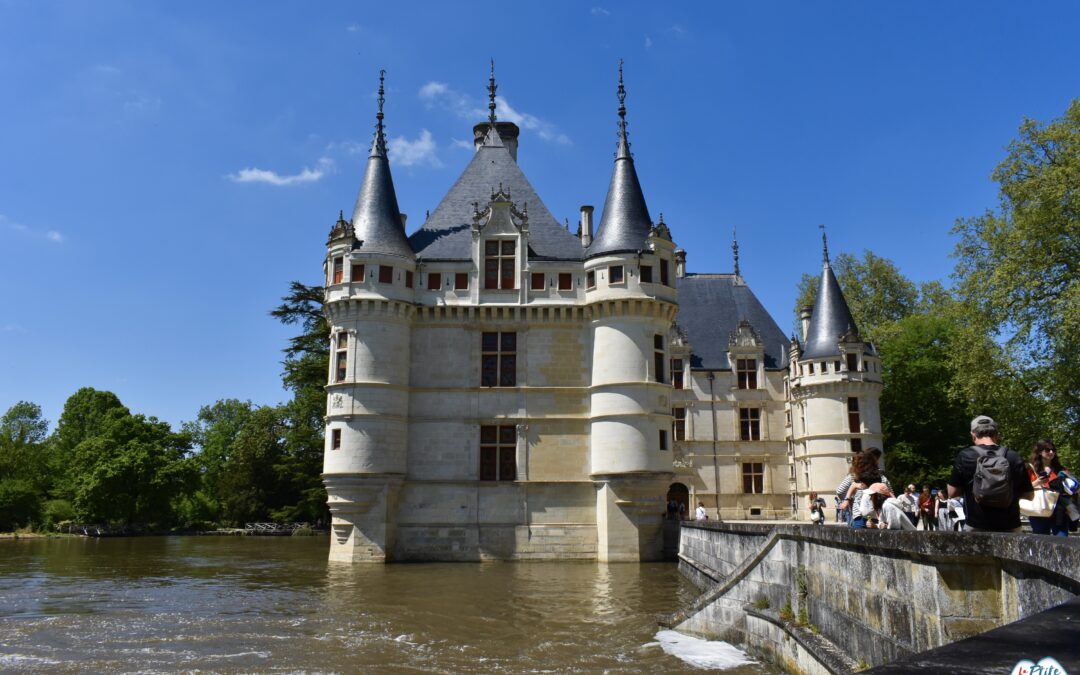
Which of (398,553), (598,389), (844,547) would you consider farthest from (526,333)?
(844,547)

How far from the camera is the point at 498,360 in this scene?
23531 mm

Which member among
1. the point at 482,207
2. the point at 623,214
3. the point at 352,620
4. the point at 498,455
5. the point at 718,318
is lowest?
the point at 352,620

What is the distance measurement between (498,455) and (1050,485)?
1688 centimetres

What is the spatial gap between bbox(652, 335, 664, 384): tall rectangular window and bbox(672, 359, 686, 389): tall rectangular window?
9.92 metres

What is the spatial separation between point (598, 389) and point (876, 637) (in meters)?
16.6

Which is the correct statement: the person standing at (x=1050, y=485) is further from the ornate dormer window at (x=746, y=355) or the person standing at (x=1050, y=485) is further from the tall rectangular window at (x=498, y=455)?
the ornate dormer window at (x=746, y=355)

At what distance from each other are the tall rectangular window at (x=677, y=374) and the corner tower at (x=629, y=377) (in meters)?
9.81

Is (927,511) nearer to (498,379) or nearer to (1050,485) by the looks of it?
(1050,485)

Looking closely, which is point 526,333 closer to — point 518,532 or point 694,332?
point 518,532

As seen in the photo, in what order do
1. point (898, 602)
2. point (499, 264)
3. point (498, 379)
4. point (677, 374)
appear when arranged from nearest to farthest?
1. point (898, 602)
2. point (498, 379)
3. point (499, 264)
4. point (677, 374)

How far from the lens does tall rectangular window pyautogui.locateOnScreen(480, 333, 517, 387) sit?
23484 mm

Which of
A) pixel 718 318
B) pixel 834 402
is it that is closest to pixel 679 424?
pixel 718 318

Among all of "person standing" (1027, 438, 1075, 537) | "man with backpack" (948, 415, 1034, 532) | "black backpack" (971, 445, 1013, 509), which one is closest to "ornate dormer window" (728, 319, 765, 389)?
"person standing" (1027, 438, 1075, 537)

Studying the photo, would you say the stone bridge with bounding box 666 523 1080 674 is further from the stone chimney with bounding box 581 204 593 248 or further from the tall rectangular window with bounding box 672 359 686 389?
the tall rectangular window with bounding box 672 359 686 389
